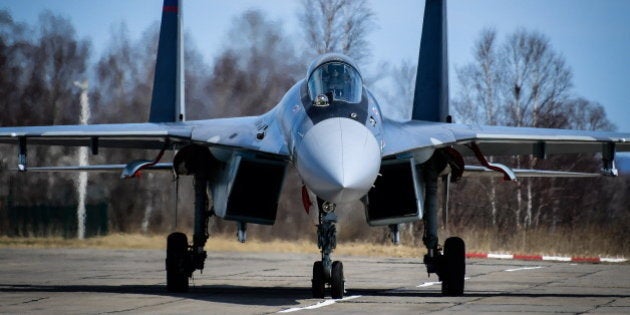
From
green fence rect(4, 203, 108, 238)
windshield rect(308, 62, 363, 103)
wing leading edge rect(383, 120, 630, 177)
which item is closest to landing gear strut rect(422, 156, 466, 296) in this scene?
wing leading edge rect(383, 120, 630, 177)

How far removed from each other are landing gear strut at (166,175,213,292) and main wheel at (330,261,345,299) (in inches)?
85.6

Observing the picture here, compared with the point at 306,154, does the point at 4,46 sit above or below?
above

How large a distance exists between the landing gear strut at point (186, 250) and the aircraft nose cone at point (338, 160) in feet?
8.77

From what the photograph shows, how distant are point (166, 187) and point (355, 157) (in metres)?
14.8

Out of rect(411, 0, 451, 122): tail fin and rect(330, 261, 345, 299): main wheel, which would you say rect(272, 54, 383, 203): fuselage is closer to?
rect(330, 261, 345, 299): main wheel

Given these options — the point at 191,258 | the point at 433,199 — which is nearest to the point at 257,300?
the point at 191,258

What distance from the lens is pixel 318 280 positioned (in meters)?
11.7

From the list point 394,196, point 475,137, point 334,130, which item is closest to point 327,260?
point 394,196

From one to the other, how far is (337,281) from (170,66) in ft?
17.6

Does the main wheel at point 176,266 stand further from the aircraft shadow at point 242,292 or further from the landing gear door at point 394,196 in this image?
→ the landing gear door at point 394,196

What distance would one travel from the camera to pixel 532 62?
127 ft

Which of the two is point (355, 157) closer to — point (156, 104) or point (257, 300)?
point (257, 300)

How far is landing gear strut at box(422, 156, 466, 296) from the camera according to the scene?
1277 cm

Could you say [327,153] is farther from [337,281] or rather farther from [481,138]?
[481,138]
